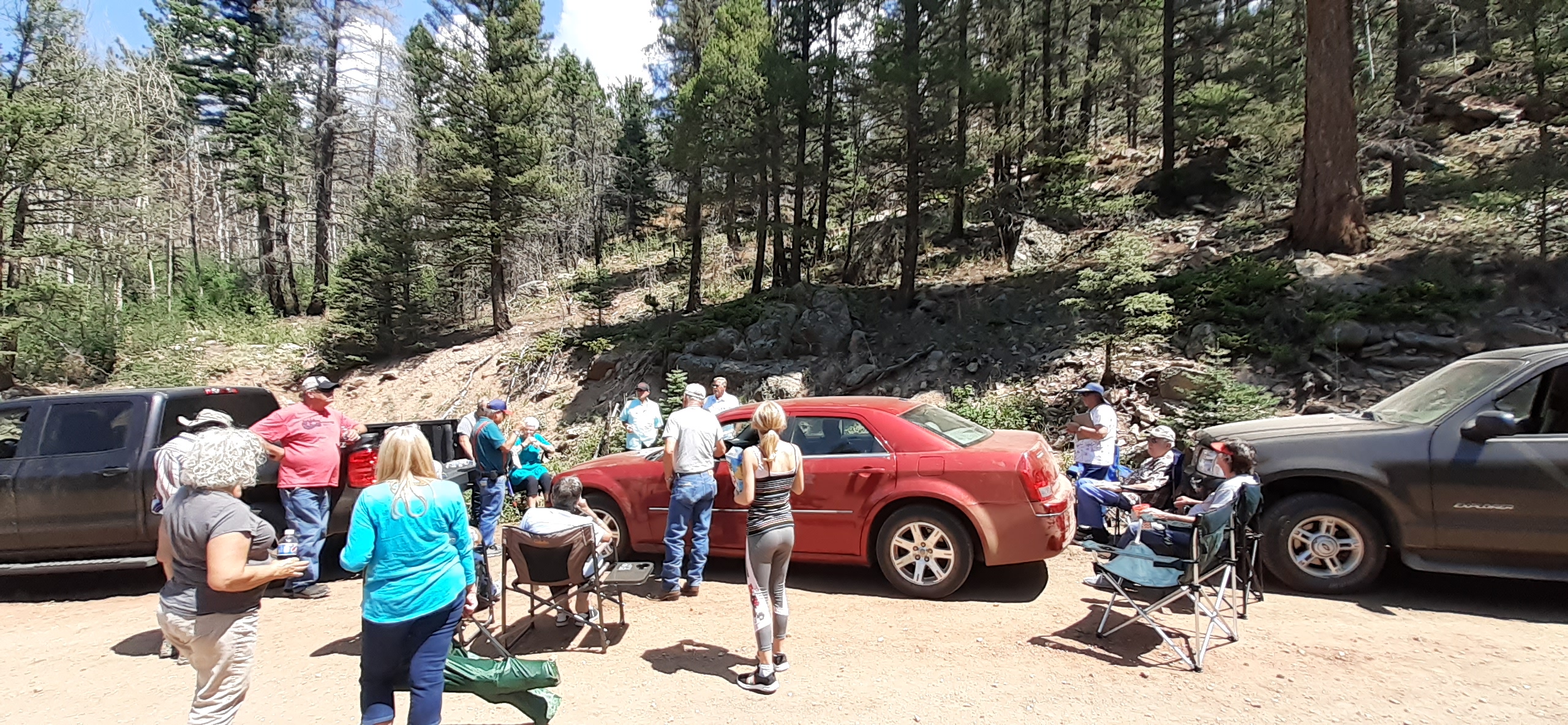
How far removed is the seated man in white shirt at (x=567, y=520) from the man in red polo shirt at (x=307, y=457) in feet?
7.64

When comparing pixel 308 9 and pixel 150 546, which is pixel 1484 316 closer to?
pixel 150 546

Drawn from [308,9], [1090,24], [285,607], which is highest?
[308,9]

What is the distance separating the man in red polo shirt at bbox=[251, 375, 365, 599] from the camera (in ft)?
19.5

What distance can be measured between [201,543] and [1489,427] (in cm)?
741

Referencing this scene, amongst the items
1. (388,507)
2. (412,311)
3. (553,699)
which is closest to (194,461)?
(388,507)

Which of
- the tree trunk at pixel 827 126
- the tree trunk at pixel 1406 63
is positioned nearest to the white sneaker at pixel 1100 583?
the tree trunk at pixel 827 126

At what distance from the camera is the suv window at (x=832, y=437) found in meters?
5.91

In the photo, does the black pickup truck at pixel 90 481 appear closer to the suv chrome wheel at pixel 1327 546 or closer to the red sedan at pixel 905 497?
the red sedan at pixel 905 497

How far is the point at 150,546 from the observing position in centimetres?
634

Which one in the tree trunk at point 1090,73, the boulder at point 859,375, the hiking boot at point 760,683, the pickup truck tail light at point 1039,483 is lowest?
the hiking boot at point 760,683

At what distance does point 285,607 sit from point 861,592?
4.71 meters

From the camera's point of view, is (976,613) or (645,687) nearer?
(645,687)

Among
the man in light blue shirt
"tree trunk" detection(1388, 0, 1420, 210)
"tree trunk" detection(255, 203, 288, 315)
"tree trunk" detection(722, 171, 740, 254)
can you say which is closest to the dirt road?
the man in light blue shirt

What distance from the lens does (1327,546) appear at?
5.52 metres
